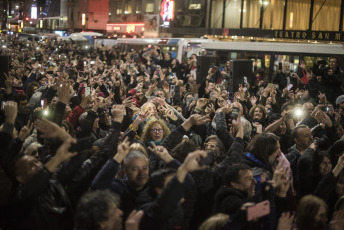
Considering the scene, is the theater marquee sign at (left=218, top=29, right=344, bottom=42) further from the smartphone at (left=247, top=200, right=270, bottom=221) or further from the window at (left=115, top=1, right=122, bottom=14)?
the smartphone at (left=247, top=200, right=270, bottom=221)

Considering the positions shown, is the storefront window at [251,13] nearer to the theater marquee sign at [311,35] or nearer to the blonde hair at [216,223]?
the theater marquee sign at [311,35]

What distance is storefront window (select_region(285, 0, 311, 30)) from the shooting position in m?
25.8

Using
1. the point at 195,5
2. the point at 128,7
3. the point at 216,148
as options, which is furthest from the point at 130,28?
the point at 216,148

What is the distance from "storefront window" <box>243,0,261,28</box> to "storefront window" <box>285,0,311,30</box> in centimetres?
228

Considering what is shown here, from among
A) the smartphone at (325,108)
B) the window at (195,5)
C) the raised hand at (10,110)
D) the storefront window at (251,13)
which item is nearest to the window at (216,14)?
the window at (195,5)

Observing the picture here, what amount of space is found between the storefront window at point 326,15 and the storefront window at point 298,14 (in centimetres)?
51

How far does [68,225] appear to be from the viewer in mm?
3850

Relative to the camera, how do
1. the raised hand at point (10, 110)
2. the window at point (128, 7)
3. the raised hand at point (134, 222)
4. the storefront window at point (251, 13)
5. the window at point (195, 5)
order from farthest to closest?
the window at point (128, 7) < the window at point (195, 5) < the storefront window at point (251, 13) < the raised hand at point (10, 110) < the raised hand at point (134, 222)

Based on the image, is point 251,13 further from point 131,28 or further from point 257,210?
point 257,210

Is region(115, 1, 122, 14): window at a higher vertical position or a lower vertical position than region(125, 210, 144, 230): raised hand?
higher

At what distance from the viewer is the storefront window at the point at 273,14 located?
87.9ft

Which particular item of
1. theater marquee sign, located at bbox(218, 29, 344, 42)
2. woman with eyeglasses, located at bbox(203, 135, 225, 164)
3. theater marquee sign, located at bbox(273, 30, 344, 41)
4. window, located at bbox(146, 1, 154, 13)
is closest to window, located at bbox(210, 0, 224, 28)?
theater marquee sign, located at bbox(218, 29, 344, 42)

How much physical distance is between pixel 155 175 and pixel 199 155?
0.53m

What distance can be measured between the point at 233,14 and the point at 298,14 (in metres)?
5.11
